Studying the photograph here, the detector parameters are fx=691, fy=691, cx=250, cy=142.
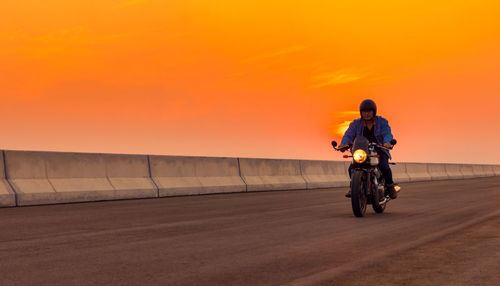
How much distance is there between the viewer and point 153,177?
19359mm

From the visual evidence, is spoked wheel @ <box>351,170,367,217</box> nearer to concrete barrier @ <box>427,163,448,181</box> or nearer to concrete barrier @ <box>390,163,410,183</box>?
concrete barrier @ <box>390,163,410,183</box>

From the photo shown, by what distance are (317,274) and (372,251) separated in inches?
61.5

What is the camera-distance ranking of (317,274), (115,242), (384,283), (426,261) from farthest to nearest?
(115,242), (426,261), (317,274), (384,283)

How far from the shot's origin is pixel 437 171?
44.9 metres

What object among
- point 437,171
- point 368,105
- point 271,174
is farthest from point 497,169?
point 368,105

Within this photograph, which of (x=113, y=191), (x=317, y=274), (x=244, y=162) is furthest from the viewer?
(x=244, y=162)

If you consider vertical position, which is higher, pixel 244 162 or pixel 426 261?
pixel 244 162

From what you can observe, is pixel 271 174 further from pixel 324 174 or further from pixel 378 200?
pixel 378 200

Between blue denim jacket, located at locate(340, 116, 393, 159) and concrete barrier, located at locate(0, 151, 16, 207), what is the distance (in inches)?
290

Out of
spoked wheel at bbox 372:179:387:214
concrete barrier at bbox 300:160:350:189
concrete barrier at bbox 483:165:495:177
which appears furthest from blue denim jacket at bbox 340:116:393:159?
concrete barrier at bbox 483:165:495:177

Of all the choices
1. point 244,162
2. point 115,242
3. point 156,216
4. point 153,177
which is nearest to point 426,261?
point 115,242

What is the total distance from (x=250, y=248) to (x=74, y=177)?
1052cm

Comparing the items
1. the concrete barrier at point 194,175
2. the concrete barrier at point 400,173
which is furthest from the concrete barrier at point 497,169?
the concrete barrier at point 194,175

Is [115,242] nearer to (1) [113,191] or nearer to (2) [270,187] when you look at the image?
(1) [113,191]
